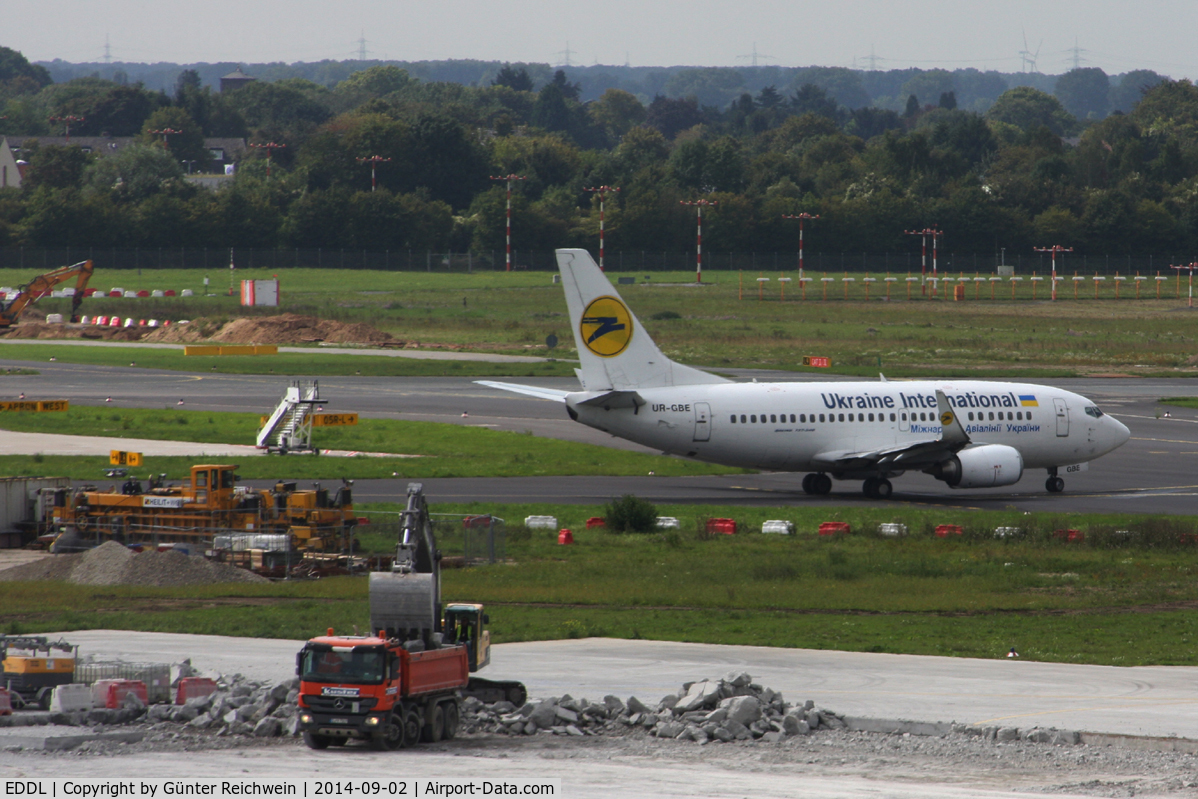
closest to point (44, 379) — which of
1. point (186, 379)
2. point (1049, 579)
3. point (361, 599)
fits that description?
point (186, 379)

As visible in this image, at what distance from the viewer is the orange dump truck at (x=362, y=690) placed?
75.9 feet

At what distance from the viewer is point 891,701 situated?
88.4 feet

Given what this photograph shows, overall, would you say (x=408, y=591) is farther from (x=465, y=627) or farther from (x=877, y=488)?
(x=877, y=488)

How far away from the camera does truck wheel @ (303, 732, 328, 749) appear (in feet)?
78.2

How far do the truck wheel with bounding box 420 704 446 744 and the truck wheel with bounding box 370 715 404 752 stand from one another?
26.4 inches

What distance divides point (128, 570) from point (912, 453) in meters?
30.0

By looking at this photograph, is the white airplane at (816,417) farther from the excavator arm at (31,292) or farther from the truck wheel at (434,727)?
the excavator arm at (31,292)

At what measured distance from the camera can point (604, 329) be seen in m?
54.6

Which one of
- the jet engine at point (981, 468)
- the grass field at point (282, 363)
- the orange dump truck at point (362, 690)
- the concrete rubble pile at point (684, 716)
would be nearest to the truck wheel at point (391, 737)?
the orange dump truck at point (362, 690)

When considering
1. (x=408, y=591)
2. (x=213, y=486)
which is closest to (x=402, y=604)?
(x=408, y=591)

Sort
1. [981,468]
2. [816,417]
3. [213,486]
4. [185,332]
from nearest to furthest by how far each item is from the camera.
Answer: [213,486], [981,468], [816,417], [185,332]

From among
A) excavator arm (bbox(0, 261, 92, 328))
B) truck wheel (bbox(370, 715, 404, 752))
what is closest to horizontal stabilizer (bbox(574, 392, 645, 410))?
truck wheel (bbox(370, 715, 404, 752))

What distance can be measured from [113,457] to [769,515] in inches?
1018

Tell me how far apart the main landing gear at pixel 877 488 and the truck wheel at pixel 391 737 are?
124ft
